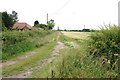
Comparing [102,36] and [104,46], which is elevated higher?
[102,36]

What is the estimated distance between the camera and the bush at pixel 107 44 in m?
4.62

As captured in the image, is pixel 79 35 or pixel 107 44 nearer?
pixel 107 44

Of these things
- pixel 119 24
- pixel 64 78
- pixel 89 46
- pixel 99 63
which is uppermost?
pixel 119 24

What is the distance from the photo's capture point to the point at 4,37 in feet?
28.0

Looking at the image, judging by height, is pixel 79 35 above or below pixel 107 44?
above

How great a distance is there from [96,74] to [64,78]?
107 cm

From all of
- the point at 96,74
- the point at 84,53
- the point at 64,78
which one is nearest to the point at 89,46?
the point at 84,53

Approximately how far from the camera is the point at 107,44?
4.84 metres

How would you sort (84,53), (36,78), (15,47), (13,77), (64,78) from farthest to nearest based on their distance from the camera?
(15,47) → (84,53) → (13,77) → (36,78) → (64,78)

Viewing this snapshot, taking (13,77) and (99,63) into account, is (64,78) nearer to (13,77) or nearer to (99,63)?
(99,63)

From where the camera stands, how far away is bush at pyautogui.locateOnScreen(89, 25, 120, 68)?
4.62 metres

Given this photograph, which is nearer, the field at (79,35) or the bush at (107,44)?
the bush at (107,44)

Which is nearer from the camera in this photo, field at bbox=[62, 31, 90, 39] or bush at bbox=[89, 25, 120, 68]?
bush at bbox=[89, 25, 120, 68]

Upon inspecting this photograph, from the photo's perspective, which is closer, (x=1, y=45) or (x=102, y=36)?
(x=102, y=36)
